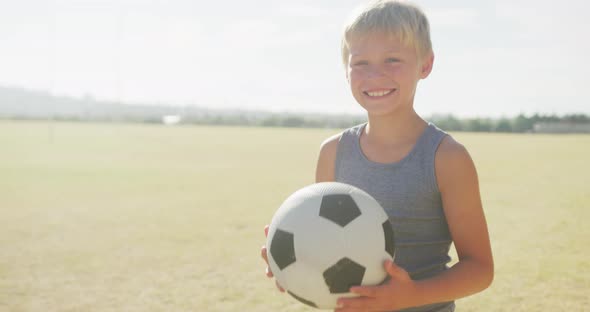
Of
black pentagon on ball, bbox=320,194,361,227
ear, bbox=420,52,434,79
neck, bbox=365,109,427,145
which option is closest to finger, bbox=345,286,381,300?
black pentagon on ball, bbox=320,194,361,227

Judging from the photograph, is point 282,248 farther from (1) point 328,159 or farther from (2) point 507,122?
(2) point 507,122

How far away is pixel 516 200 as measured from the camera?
10.4 meters

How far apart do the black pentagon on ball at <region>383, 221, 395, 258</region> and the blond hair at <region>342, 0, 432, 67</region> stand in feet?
2.50

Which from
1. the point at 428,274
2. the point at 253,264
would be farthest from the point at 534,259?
the point at 428,274

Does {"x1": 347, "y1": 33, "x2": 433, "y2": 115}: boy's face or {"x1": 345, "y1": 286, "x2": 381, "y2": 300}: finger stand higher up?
{"x1": 347, "y1": 33, "x2": 433, "y2": 115}: boy's face

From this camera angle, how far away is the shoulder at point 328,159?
2.57m

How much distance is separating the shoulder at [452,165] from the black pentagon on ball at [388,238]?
0.28 meters

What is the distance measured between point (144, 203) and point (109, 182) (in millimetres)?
3417

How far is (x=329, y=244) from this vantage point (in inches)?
78.9

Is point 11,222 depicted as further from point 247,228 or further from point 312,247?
point 312,247

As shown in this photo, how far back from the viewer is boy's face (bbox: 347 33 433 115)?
2.15 m

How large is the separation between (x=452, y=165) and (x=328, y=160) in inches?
26.9

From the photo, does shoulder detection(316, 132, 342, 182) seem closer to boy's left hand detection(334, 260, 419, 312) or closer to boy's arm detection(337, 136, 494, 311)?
boy's arm detection(337, 136, 494, 311)

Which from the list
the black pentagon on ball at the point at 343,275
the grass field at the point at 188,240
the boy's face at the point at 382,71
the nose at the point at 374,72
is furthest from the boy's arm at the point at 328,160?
the grass field at the point at 188,240
